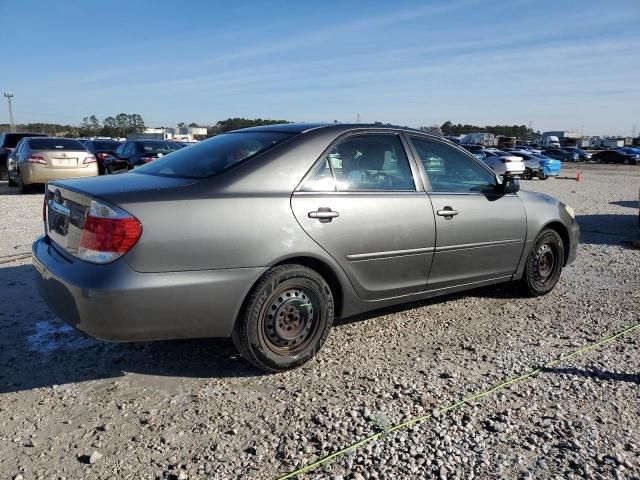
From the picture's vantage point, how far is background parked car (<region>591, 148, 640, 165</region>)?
46459 millimetres

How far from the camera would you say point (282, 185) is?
331cm

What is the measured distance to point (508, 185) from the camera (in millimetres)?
4535

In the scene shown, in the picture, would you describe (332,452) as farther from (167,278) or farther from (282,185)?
(282,185)

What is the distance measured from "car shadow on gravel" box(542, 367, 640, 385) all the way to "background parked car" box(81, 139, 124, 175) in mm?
13562

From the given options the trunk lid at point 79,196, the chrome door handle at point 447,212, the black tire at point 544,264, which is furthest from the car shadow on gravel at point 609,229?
the trunk lid at point 79,196

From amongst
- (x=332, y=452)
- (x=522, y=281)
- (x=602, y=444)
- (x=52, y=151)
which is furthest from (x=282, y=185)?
(x=52, y=151)

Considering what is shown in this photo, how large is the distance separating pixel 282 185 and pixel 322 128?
676mm

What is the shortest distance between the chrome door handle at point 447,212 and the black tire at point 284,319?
1.15m

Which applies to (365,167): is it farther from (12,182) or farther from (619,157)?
(619,157)

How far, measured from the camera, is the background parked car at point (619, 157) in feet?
152

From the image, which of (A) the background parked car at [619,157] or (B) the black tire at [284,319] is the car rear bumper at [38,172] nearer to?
(B) the black tire at [284,319]

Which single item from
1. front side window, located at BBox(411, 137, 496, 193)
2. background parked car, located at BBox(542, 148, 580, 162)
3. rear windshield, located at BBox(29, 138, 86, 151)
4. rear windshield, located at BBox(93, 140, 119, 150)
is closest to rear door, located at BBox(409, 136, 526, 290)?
front side window, located at BBox(411, 137, 496, 193)

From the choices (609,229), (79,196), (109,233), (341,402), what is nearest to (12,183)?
(79,196)

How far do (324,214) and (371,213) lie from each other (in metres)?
0.41
